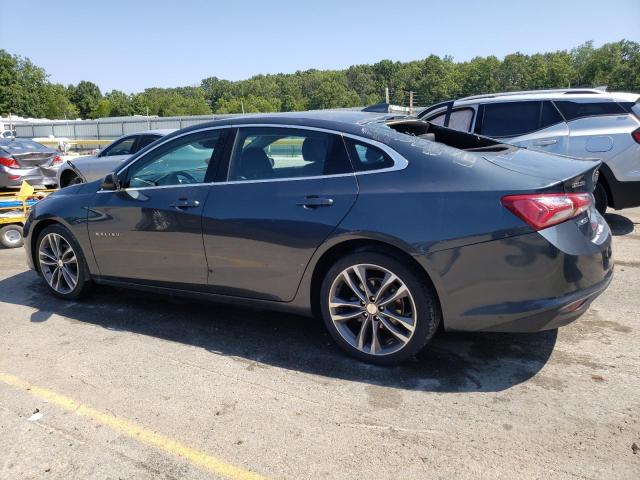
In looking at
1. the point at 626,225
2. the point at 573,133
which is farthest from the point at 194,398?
the point at 626,225

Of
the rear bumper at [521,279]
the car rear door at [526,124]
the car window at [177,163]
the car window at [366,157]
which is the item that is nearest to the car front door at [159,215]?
Answer: the car window at [177,163]

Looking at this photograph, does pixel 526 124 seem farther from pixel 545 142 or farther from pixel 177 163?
pixel 177 163

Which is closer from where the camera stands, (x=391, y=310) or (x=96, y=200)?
(x=391, y=310)

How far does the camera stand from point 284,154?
3.90m

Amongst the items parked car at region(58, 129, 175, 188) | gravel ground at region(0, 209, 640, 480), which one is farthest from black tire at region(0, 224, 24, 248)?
gravel ground at region(0, 209, 640, 480)

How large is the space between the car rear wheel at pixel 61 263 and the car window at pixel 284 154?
1.91m

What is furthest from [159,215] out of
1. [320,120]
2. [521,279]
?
[521,279]

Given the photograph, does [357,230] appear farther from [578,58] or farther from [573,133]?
[578,58]

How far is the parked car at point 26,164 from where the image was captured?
9.94 meters

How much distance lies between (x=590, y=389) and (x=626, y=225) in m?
4.93

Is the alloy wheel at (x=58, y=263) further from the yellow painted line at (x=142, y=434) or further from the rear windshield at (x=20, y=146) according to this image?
the rear windshield at (x=20, y=146)

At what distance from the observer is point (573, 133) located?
21.5ft

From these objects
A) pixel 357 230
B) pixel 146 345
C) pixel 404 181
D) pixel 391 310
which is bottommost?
pixel 146 345

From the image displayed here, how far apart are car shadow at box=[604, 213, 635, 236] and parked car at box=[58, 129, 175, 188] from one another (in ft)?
25.4
